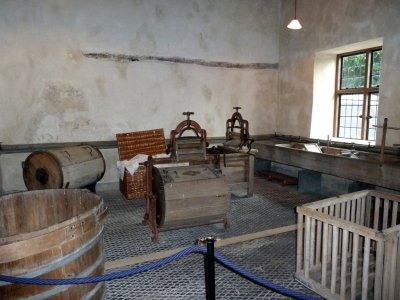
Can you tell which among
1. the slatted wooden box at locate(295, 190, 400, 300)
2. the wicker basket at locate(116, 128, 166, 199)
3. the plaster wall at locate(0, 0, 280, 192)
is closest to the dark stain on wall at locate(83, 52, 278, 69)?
the plaster wall at locate(0, 0, 280, 192)

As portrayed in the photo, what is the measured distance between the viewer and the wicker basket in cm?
611

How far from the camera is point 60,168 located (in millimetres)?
5359

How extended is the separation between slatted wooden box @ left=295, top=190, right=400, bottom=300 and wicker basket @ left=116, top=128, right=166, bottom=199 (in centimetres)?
353

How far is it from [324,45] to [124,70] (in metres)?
4.49

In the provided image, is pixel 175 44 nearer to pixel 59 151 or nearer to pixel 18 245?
pixel 59 151

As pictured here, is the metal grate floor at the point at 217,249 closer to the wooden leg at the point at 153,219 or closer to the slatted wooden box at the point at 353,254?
the wooden leg at the point at 153,219

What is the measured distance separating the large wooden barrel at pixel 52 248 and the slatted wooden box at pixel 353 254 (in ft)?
6.46

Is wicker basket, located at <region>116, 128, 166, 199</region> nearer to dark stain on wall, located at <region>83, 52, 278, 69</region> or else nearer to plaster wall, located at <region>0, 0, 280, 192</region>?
plaster wall, located at <region>0, 0, 280, 192</region>

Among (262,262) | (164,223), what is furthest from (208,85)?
(262,262)

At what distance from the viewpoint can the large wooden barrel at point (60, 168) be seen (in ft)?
17.8

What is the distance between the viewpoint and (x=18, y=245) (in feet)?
6.44

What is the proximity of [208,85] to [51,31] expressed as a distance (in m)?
3.61

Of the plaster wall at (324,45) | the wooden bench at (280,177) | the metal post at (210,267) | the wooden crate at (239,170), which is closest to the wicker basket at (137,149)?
the wooden crate at (239,170)

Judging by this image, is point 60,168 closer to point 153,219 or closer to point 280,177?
point 153,219
